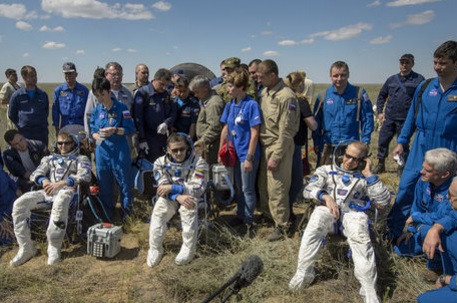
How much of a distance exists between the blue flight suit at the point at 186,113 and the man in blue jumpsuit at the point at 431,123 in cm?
319

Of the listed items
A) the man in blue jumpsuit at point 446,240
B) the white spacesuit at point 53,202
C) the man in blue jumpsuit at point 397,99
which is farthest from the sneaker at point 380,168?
the white spacesuit at point 53,202

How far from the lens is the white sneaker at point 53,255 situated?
466cm

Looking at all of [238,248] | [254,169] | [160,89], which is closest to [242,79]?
[254,169]

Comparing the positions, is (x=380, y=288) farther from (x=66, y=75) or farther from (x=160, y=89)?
(x=66, y=75)

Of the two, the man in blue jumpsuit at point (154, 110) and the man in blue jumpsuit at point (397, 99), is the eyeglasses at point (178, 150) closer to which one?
the man in blue jumpsuit at point (154, 110)

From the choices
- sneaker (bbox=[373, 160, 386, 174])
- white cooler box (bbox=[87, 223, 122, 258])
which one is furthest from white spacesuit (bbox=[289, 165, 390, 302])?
sneaker (bbox=[373, 160, 386, 174])

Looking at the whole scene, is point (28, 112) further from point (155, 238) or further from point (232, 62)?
point (155, 238)

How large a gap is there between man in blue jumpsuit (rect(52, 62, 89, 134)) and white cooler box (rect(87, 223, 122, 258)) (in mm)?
2896

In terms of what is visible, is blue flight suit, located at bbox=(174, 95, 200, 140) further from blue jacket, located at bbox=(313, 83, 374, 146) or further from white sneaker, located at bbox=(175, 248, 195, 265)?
white sneaker, located at bbox=(175, 248, 195, 265)

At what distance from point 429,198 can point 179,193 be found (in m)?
2.85

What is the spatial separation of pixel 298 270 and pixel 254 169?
1635mm

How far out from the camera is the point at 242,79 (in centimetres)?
486

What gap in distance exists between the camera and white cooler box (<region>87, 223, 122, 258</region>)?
15.4 ft

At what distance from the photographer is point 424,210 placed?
164 inches
